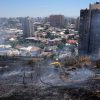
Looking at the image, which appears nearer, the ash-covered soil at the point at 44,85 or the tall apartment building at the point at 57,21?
the ash-covered soil at the point at 44,85

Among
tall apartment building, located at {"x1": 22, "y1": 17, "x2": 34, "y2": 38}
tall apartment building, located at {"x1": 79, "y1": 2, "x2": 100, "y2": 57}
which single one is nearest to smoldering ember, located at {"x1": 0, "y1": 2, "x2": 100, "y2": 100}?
tall apartment building, located at {"x1": 79, "y1": 2, "x2": 100, "y2": 57}

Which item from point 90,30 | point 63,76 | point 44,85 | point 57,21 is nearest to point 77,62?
point 63,76

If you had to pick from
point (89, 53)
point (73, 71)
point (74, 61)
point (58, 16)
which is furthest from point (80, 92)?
point (58, 16)

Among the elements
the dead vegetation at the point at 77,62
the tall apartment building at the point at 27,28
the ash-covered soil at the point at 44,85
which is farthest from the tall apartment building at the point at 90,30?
the tall apartment building at the point at 27,28

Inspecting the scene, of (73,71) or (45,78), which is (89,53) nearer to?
(73,71)

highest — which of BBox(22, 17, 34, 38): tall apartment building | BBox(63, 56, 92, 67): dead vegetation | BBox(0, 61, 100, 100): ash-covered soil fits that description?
BBox(22, 17, 34, 38): tall apartment building

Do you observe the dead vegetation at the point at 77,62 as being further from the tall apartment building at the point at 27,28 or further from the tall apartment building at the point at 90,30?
the tall apartment building at the point at 27,28

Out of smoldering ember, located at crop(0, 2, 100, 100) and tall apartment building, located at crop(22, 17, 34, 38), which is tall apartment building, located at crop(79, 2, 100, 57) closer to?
smoldering ember, located at crop(0, 2, 100, 100)

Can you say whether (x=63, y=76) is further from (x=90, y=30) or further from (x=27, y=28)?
(x=27, y=28)
